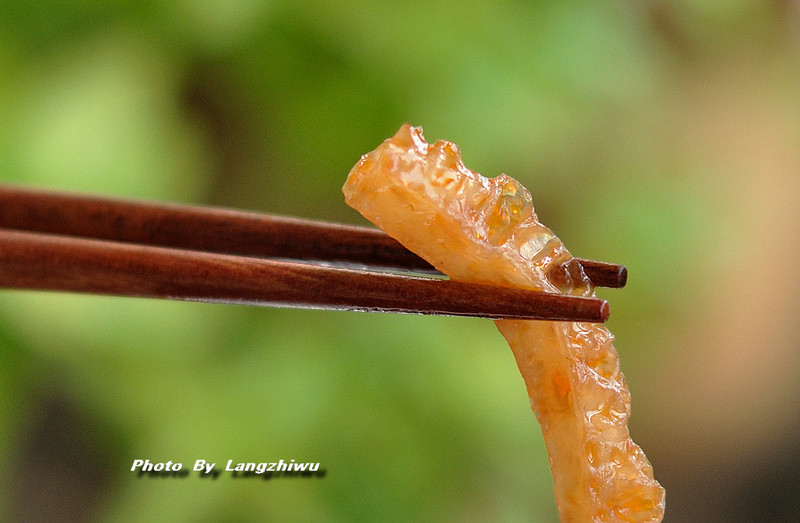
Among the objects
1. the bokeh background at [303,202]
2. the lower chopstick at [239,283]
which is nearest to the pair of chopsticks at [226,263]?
the lower chopstick at [239,283]

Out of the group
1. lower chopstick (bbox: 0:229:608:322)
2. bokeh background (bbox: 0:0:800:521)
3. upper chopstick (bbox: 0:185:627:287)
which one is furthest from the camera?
bokeh background (bbox: 0:0:800:521)

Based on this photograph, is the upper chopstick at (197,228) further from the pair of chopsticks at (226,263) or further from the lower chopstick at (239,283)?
the lower chopstick at (239,283)

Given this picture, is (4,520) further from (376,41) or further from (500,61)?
(500,61)

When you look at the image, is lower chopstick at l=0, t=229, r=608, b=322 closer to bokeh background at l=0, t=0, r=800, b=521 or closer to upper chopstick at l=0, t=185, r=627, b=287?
upper chopstick at l=0, t=185, r=627, b=287

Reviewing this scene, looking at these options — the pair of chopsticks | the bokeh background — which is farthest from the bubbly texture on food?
the bokeh background

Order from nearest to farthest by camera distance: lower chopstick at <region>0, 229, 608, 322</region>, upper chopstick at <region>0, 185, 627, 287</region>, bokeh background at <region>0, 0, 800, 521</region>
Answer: lower chopstick at <region>0, 229, 608, 322</region>
upper chopstick at <region>0, 185, 627, 287</region>
bokeh background at <region>0, 0, 800, 521</region>

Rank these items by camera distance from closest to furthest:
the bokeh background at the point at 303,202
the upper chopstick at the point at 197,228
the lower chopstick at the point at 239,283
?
the lower chopstick at the point at 239,283
the upper chopstick at the point at 197,228
the bokeh background at the point at 303,202
